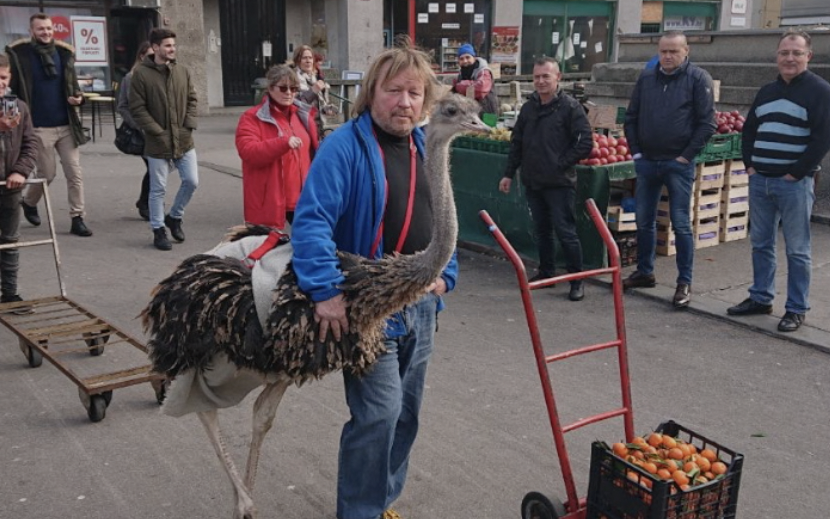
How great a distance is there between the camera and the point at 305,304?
3.34 m

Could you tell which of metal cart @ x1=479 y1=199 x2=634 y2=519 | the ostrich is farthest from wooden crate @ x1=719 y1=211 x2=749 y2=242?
the ostrich

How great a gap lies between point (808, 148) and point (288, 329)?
15.2ft

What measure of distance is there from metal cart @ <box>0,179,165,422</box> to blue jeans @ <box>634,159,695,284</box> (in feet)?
13.9

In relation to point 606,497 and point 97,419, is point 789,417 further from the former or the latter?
point 97,419

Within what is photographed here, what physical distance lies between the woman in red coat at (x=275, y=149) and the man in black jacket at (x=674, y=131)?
2774 millimetres

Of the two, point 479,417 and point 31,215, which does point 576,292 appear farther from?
point 31,215

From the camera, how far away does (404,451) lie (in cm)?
391

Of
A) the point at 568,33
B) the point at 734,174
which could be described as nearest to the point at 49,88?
the point at 734,174

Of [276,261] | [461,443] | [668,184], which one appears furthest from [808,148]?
[276,261]

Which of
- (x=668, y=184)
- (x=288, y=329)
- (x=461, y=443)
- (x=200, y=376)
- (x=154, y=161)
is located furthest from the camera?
(x=154, y=161)

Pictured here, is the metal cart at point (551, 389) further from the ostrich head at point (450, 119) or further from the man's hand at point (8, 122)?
the man's hand at point (8, 122)

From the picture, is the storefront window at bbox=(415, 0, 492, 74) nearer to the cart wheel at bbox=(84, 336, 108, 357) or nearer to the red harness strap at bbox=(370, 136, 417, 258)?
the cart wheel at bbox=(84, 336, 108, 357)

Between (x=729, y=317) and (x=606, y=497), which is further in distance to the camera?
(x=729, y=317)

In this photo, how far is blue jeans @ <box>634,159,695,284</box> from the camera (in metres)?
7.27
